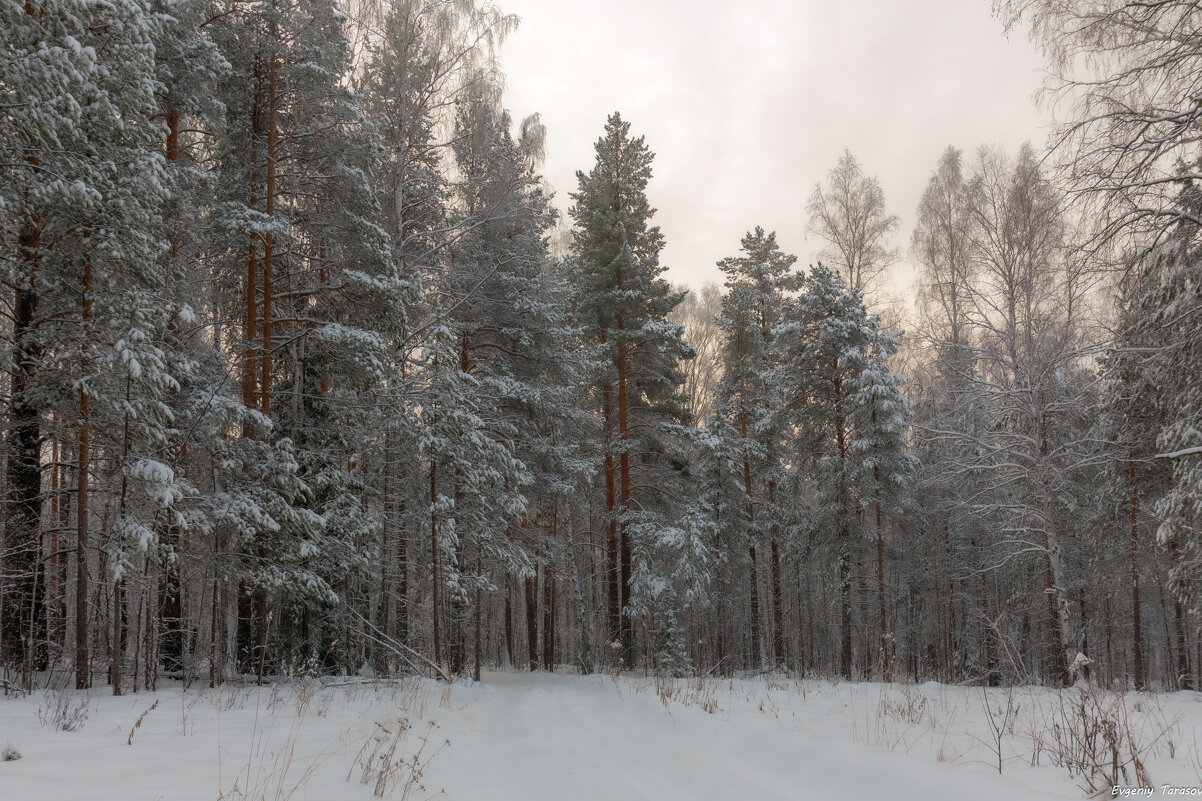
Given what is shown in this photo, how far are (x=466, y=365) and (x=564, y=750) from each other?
1215cm

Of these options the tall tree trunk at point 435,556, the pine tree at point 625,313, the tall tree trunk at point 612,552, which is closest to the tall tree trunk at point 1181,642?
the pine tree at point 625,313

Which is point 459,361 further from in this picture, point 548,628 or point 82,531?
point 548,628

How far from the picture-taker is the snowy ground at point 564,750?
3.63 m

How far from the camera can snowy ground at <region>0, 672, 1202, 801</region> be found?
363 centimetres

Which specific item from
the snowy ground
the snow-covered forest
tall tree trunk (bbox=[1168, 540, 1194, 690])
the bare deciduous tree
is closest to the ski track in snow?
the snowy ground

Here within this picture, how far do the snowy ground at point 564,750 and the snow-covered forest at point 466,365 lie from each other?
1.43 ft

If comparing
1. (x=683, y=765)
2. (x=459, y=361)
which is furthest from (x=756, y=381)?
(x=683, y=765)

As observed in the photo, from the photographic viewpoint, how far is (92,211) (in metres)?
7.73

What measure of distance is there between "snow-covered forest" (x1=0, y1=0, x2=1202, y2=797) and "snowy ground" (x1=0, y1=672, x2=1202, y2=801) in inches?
17.2

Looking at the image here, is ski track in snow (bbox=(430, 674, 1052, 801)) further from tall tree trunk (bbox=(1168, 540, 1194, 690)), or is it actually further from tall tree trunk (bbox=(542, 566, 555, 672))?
tall tree trunk (bbox=(542, 566, 555, 672))

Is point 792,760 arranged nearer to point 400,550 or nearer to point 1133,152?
point 1133,152

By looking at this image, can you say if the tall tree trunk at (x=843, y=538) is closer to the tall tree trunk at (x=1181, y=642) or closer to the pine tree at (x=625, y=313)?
the pine tree at (x=625, y=313)

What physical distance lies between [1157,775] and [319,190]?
13207 millimetres

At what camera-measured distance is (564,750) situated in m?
5.81
